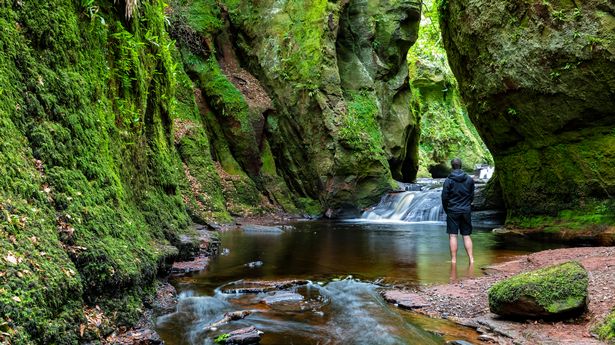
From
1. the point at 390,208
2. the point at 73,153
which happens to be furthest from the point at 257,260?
the point at 390,208

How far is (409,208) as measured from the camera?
63.7ft

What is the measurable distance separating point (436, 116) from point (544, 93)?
29787 mm

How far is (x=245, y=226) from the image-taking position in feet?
51.0

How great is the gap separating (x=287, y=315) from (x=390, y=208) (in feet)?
47.3

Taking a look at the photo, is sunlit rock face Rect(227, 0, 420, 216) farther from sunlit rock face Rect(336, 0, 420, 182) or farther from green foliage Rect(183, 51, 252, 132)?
green foliage Rect(183, 51, 252, 132)

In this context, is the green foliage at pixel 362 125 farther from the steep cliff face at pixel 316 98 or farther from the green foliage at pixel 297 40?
the green foliage at pixel 297 40

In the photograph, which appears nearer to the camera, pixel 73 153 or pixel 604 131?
pixel 73 153

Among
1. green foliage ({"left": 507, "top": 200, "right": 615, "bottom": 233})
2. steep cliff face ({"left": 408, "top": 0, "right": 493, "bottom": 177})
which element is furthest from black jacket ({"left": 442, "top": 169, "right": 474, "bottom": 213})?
steep cliff face ({"left": 408, "top": 0, "right": 493, "bottom": 177})

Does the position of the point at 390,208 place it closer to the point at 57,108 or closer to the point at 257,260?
the point at 257,260

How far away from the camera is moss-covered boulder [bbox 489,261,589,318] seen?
5.09 meters

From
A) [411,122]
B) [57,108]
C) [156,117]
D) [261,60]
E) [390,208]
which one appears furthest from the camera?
[411,122]

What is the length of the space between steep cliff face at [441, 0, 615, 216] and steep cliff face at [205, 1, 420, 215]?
18.8 feet

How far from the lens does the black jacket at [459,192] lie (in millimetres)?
9188

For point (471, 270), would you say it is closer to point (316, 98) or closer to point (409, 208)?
point (409, 208)
